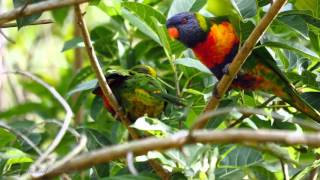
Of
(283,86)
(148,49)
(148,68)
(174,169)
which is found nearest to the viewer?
(174,169)

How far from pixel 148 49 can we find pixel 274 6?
129 cm

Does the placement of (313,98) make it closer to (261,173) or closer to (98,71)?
(261,173)

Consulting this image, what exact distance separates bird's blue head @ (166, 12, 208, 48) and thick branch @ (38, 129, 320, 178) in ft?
4.31

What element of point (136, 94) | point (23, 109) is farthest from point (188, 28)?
point (23, 109)

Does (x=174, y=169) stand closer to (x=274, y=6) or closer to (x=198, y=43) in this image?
(x=274, y=6)

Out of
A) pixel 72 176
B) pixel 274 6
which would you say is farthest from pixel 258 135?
pixel 72 176

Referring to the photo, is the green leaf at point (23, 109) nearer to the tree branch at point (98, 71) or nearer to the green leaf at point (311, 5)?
the tree branch at point (98, 71)

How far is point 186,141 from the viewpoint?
3.67ft

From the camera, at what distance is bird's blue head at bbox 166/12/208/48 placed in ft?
7.96

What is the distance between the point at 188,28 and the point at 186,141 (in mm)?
1406

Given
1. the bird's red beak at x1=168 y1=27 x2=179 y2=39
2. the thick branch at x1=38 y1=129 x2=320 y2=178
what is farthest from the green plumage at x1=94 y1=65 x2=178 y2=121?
the thick branch at x1=38 y1=129 x2=320 y2=178

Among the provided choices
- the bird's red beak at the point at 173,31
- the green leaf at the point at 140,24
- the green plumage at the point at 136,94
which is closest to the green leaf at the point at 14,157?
the green plumage at the point at 136,94

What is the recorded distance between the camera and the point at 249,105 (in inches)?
89.4

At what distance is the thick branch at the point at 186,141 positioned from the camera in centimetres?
100
